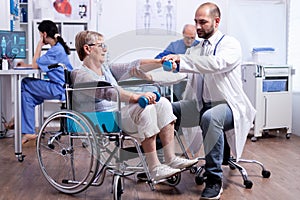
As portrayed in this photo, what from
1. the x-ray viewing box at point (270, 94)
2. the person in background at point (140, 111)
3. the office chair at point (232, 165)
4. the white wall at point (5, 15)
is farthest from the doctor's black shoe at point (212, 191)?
the white wall at point (5, 15)

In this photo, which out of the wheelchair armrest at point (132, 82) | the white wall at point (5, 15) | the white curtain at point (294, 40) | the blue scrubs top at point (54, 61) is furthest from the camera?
the white curtain at point (294, 40)

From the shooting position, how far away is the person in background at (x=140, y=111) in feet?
7.11

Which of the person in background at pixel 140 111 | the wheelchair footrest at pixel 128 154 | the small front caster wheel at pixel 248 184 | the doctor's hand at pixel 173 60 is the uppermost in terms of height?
the doctor's hand at pixel 173 60

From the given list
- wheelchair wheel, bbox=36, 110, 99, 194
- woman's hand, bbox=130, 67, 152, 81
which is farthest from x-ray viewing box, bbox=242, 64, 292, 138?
wheelchair wheel, bbox=36, 110, 99, 194

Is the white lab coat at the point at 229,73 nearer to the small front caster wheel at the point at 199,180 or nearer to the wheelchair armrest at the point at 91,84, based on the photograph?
the small front caster wheel at the point at 199,180

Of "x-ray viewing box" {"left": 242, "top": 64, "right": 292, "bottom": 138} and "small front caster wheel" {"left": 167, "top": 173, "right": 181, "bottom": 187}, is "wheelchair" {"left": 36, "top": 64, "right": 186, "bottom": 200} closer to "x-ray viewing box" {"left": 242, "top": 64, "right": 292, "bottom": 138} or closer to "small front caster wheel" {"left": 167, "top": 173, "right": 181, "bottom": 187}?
"small front caster wheel" {"left": 167, "top": 173, "right": 181, "bottom": 187}

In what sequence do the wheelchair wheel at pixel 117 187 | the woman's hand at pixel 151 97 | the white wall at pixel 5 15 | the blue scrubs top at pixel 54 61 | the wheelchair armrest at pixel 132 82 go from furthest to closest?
1. the white wall at pixel 5 15
2. the blue scrubs top at pixel 54 61
3. the wheelchair armrest at pixel 132 82
4. the wheelchair wheel at pixel 117 187
5. the woman's hand at pixel 151 97

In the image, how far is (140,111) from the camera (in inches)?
85.0

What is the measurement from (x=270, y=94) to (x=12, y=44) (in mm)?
2523

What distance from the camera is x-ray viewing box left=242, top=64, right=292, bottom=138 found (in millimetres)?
4090

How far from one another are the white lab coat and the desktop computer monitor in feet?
6.18

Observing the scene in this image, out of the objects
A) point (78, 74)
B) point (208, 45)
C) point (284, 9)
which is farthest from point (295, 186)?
point (284, 9)

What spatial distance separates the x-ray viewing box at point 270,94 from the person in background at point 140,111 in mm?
1949

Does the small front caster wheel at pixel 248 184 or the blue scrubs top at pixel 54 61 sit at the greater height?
the blue scrubs top at pixel 54 61
